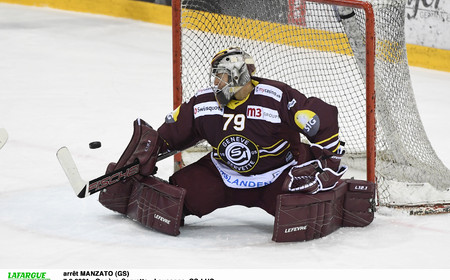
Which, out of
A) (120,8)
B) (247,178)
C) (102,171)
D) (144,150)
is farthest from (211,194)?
(120,8)

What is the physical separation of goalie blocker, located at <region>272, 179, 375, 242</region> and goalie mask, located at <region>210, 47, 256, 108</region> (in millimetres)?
530

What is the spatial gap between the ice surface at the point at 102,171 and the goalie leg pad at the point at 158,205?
0.05 meters

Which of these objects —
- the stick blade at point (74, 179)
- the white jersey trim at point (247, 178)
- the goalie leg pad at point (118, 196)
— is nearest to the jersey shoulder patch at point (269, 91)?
the white jersey trim at point (247, 178)

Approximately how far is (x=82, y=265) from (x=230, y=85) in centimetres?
106

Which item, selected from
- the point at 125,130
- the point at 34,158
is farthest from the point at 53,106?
the point at 34,158

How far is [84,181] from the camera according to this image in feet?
15.1

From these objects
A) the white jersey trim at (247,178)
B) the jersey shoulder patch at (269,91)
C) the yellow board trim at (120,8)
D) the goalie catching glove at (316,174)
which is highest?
the jersey shoulder patch at (269,91)

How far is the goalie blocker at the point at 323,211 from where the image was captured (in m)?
4.43

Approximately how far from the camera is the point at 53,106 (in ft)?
23.9

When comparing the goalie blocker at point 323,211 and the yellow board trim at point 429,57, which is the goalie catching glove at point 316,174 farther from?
the yellow board trim at point 429,57

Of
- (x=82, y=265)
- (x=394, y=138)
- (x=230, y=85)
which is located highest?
(x=230, y=85)

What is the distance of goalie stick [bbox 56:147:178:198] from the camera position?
4547mm

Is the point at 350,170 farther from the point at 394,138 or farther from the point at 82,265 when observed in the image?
the point at 82,265

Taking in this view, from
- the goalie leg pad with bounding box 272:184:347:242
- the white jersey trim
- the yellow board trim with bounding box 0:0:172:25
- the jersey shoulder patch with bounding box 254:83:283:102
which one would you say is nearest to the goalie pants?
the white jersey trim
